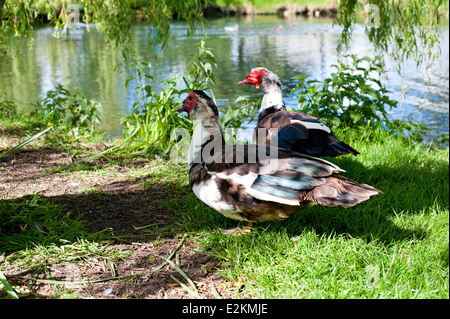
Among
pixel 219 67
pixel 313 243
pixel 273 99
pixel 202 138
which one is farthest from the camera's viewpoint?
pixel 219 67

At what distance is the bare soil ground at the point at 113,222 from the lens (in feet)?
8.61

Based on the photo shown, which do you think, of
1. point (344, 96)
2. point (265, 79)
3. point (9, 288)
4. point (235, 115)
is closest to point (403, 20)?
point (344, 96)

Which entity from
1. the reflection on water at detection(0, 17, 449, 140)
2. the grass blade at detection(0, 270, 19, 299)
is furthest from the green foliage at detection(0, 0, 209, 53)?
the grass blade at detection(0, 270, 19, 299)

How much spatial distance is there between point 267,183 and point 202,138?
829 mm

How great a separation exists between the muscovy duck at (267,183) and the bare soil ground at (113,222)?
1.46ft

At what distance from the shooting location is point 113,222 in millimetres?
3461

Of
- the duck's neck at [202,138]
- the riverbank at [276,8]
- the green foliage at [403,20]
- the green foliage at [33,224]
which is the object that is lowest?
the green foliage at [33,224]

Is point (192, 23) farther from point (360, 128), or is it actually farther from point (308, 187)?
point (308, 187)

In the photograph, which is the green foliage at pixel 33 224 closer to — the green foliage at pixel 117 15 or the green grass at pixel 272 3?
the green foliage at pixel 117 15

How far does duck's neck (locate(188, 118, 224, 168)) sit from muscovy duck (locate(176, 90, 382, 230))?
0.46 feet

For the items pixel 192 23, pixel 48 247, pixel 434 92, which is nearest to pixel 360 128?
pixel 192 23

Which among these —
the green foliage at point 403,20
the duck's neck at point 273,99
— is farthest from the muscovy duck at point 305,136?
the green foliage at point 403,20

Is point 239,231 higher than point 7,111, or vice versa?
point 7,111

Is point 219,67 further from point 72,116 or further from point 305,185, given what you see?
point 305,185
